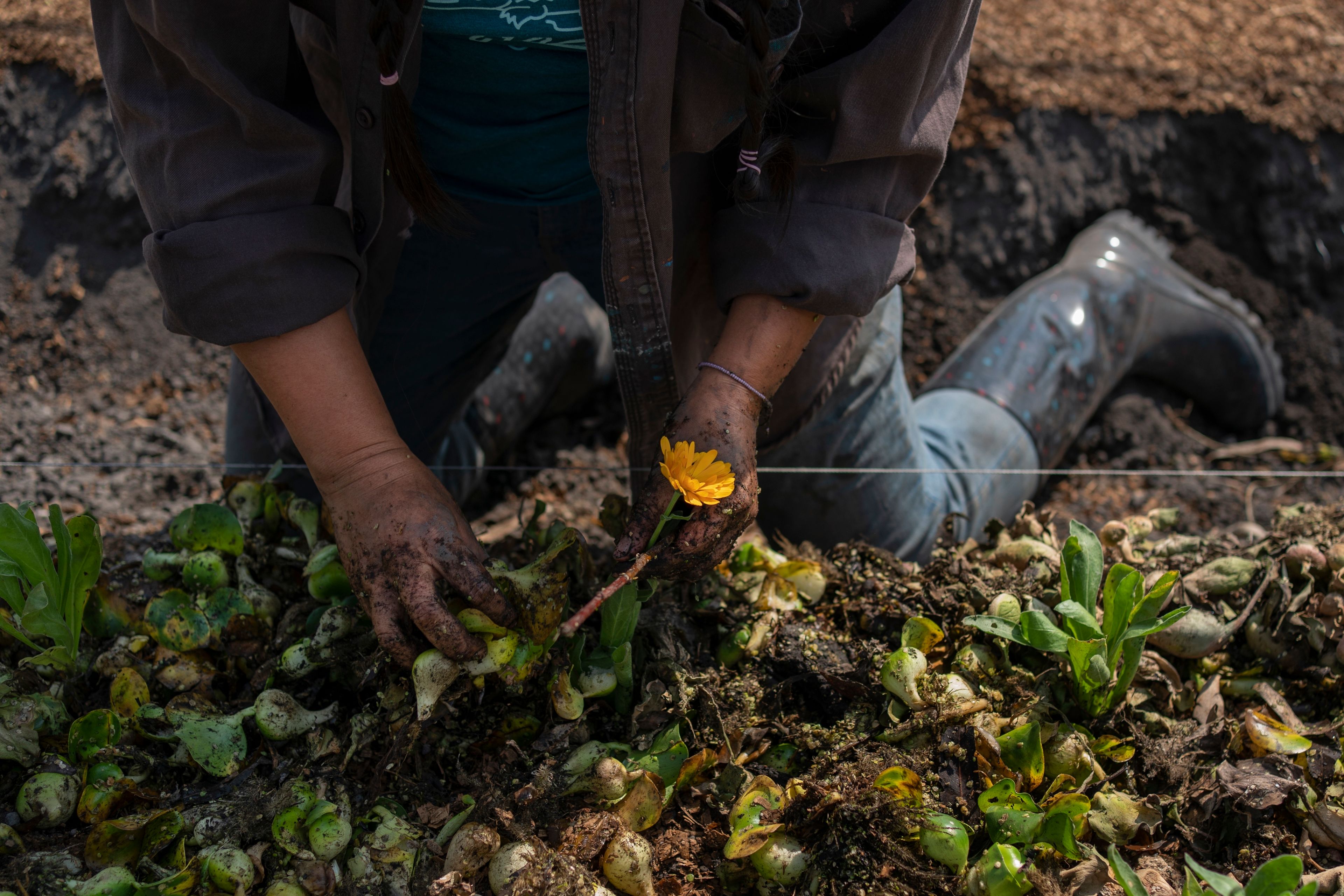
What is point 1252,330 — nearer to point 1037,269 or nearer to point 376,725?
point 1037,269

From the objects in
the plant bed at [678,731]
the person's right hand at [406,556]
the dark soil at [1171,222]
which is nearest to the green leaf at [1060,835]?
the plant bed at [678,731]

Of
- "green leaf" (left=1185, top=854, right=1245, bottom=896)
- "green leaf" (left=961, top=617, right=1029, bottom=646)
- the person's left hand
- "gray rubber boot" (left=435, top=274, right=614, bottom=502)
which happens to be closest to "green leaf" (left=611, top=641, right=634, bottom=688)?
the person's left hand

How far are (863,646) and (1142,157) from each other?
2.47 metres

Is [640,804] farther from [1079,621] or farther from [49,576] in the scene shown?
[49,576]

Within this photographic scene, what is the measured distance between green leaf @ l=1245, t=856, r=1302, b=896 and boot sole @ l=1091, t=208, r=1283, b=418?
2.26 meters

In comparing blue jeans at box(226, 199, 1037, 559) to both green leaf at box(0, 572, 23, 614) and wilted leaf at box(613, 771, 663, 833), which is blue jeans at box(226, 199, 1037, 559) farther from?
wilted leaf at box(613, 771, 663, 833)

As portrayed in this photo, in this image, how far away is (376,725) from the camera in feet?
3.99

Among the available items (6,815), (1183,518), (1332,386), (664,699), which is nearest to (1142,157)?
(1332,386)

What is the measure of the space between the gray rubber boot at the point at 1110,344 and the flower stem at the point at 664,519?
1.49 m

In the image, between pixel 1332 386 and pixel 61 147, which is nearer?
pixel 61 147

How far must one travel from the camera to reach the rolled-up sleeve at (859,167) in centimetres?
117

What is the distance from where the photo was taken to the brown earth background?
2586 mm

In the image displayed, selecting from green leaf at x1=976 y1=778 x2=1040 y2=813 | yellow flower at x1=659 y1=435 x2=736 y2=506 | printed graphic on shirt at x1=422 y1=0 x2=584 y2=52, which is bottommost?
green leaf at x1=976 y1=778 x2=1040 y2=813

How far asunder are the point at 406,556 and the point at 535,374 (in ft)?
4.90
